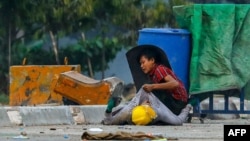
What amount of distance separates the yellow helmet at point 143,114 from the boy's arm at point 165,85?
24 centimetres

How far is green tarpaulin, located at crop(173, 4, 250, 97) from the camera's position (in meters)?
14.7

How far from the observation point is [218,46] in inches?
579

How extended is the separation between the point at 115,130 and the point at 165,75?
1370mm

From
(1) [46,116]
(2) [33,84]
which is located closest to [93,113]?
(1) [46,116]

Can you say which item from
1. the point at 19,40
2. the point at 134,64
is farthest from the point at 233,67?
the point at 19,40

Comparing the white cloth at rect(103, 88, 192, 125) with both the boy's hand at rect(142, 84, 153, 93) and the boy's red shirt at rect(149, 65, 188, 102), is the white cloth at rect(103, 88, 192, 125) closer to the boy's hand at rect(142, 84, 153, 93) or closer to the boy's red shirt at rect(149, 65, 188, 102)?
the boy's hand at rect(142, 84, 153, 93)

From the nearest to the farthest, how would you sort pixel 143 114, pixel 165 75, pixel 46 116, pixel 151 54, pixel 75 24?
pixel 143 114 → pixel 165 75 → pixel 151 54 → pixel 46 116 → pixel 75 24

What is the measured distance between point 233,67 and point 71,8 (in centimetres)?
1003

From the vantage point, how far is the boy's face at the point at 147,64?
13.7m

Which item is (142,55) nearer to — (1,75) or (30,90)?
(30,90)

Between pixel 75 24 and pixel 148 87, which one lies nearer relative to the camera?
pixel 148 87

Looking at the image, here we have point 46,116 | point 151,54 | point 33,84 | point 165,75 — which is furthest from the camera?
point 33,84

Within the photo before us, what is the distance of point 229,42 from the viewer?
14.8 meters

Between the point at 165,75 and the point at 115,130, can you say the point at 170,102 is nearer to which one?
the point at 165,75
